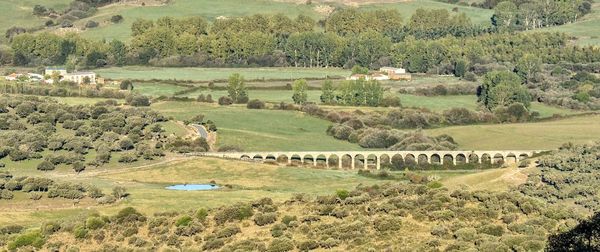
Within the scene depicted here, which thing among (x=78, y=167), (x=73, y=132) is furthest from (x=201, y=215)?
(x=73, y=132)

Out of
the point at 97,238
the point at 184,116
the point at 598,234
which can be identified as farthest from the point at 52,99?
the point at 598,234

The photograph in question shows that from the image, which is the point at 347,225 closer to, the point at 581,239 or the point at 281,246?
the point at 281,246

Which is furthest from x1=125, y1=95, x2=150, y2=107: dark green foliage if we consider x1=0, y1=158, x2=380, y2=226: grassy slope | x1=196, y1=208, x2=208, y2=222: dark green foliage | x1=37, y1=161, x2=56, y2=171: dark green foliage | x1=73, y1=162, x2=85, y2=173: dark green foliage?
x1=196, y1=208, x2=208, y2=222: dark green foliage

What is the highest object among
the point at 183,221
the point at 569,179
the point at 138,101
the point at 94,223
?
the point at 183,221

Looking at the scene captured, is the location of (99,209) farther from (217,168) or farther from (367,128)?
(367,128)

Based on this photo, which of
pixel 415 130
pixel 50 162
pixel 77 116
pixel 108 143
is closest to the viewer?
pixel 50 162

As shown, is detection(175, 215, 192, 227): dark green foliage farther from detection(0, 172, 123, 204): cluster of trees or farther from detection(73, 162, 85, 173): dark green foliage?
detection(73, 162, 85, 173): dark green foliage
